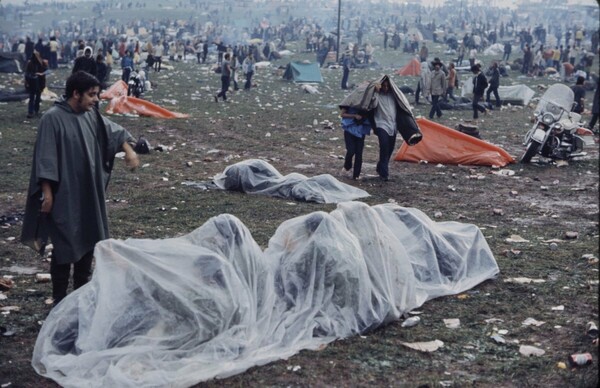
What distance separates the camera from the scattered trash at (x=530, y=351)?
13.8ft

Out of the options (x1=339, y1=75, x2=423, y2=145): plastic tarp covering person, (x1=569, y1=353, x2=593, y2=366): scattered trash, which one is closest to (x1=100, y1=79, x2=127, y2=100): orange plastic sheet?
(x1=339, y1=75, x2=423, y2=145): plastic tarp covering person

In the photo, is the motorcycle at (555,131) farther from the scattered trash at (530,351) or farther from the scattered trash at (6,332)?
the scattered trash at (6,332)

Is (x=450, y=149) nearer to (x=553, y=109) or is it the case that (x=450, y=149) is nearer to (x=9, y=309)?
(x=553, y=109)

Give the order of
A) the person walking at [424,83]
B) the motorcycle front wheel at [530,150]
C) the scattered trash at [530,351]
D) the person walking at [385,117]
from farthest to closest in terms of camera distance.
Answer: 1. the person walking at [424,83]
2. the motorcycle front wheel at [530,150]
3. the person walking at [385,117]
4. the scattered trash at [530,351]

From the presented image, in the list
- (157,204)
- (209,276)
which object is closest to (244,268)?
(209,276)

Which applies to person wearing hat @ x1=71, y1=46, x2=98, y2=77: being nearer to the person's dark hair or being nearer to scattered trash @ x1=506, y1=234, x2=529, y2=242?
scattered trash @ x1=506, y1=234, x2=529, y2=242

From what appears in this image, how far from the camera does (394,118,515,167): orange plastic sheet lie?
10.9 metres

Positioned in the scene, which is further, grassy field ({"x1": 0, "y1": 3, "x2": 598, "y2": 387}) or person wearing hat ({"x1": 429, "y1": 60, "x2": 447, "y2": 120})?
person wearing hat ({"x1": 429, "y1": 60, "x2": 447, "y2": 120})

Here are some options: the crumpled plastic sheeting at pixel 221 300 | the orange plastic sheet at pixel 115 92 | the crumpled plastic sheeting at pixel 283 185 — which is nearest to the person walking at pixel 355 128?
the crumpled plastic sheeting at pixel 283 185

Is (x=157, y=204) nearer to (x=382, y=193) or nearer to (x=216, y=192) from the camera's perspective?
(x=216, y=192)

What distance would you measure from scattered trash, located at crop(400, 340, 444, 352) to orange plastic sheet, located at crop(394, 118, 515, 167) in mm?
6846

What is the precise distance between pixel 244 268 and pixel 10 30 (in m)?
69.6

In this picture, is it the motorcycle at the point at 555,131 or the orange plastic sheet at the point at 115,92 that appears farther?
the orange plastic sheet at the point at 115,92

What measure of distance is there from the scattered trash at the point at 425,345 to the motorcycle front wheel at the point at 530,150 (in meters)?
7.34
